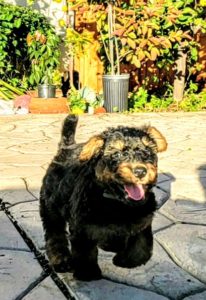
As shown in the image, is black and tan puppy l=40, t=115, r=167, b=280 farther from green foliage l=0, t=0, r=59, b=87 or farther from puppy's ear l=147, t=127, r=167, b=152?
green foliage l=0, t=0, r=59, b=87

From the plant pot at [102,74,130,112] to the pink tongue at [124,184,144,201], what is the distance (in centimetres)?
767

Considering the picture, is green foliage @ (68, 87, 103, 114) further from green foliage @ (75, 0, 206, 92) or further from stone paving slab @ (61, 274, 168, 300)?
stone paving slab @ (61, 274, 168, 300)

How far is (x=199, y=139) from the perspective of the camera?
7.75m

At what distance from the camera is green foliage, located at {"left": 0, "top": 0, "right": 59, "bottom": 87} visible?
35.1ft

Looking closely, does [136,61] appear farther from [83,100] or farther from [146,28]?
[83,100]

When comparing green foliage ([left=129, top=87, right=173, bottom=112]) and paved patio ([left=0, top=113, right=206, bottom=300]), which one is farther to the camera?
green foliage ([left=129, top=87, right=173, bottom=112])

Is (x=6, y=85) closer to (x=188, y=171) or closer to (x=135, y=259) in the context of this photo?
(x=188, y=171)

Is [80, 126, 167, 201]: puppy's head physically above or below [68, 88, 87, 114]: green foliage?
above

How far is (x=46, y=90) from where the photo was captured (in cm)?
1045

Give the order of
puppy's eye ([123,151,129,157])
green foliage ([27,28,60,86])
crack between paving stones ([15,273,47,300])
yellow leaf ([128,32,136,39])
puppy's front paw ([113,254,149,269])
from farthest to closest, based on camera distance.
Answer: green foliage ([27,28,60,86])
yellow leaf ([128,32,136,39])
puppy's front paw ([113,254,149,269])
crack between paving stones ([15,273,47,300])
puppy's eye ([123,151,129,157])

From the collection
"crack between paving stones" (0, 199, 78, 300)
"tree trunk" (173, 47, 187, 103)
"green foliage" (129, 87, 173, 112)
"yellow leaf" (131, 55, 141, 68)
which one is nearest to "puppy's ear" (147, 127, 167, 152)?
"crack between paving stones" (0, 199, 78, 300)

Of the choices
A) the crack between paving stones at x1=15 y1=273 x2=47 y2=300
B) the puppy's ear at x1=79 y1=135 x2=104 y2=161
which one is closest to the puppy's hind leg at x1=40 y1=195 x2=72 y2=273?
the crack between paving stones at x1=15 y1=273 x2=47 y2=300

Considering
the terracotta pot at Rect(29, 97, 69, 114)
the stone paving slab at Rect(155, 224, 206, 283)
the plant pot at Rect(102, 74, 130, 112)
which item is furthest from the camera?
the terracotta pot at Rect(29, 97, 69, 114)

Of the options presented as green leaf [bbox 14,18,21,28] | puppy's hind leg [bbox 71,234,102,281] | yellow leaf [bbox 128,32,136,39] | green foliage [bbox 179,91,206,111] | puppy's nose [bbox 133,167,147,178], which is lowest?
green foliage [bbox 179,91,206,111]
